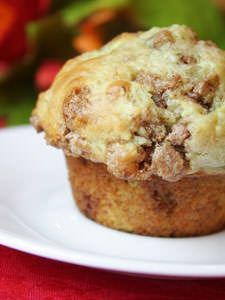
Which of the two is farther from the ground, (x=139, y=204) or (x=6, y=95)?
(x=139, y=204)

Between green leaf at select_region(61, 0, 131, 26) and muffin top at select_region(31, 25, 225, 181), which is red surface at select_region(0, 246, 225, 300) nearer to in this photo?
muffin top at select_region(31, 25, 225, 181)

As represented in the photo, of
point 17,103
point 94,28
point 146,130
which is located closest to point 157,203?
point 146,130

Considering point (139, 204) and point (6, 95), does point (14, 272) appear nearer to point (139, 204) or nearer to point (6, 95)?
point (139, 204)

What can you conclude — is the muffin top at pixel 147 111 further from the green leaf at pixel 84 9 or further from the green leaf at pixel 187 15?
the green leaf at pixel 187 15

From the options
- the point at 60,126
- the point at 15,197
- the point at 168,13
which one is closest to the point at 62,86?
the point at 60,126

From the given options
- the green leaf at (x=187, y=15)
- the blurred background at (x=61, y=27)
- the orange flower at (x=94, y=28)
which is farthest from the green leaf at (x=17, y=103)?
the green leaf at (x=187, y=15)

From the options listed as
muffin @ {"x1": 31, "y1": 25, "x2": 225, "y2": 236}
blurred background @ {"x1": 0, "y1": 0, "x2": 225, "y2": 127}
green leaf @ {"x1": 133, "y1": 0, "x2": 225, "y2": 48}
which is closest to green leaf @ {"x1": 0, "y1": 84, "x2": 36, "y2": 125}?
blurred background @ {"x1": 0, "y1": 0, "x2": 225, "y2": 127}
